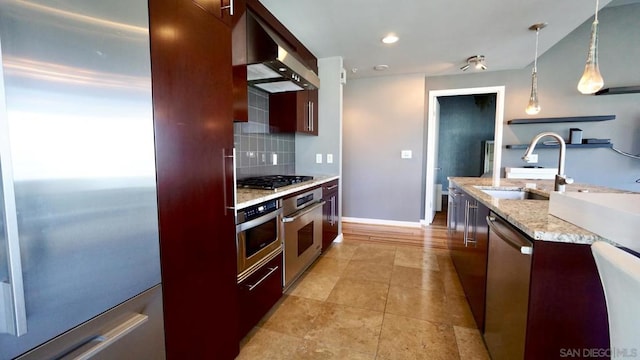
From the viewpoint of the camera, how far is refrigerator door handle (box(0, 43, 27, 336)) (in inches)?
22.4

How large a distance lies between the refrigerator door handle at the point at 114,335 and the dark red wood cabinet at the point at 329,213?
2.16 m

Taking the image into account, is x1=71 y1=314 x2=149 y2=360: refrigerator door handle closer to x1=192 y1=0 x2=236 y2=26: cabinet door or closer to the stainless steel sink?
x1=192 y1=0 x2=236 y2=26: cabinet door

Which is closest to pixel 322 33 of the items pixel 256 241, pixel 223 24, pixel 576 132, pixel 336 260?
pixel 223 24

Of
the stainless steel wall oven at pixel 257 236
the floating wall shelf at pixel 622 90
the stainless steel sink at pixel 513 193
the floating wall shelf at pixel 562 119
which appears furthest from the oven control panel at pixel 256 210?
the floating wall shelf at pixel 622 90

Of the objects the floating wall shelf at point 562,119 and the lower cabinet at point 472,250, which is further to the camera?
the floating wall shelf at point 562,119

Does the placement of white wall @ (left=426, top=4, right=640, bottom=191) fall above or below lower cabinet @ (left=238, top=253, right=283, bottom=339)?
above

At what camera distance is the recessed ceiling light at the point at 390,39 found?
9.36 feet

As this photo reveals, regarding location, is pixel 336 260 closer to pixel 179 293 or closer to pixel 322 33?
pixel 179 293

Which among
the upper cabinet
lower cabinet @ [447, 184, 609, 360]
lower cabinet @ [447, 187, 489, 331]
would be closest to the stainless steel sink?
lower cabinet @ [447, 187, 489, 331]

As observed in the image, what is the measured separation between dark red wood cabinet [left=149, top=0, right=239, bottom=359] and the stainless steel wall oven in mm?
120

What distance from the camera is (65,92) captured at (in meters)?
0.69

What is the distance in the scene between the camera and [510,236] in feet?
4.09

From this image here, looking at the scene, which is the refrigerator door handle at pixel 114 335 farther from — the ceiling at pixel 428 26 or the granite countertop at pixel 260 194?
the ceiling at pixel 428 26

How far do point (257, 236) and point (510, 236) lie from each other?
1.38 meters
